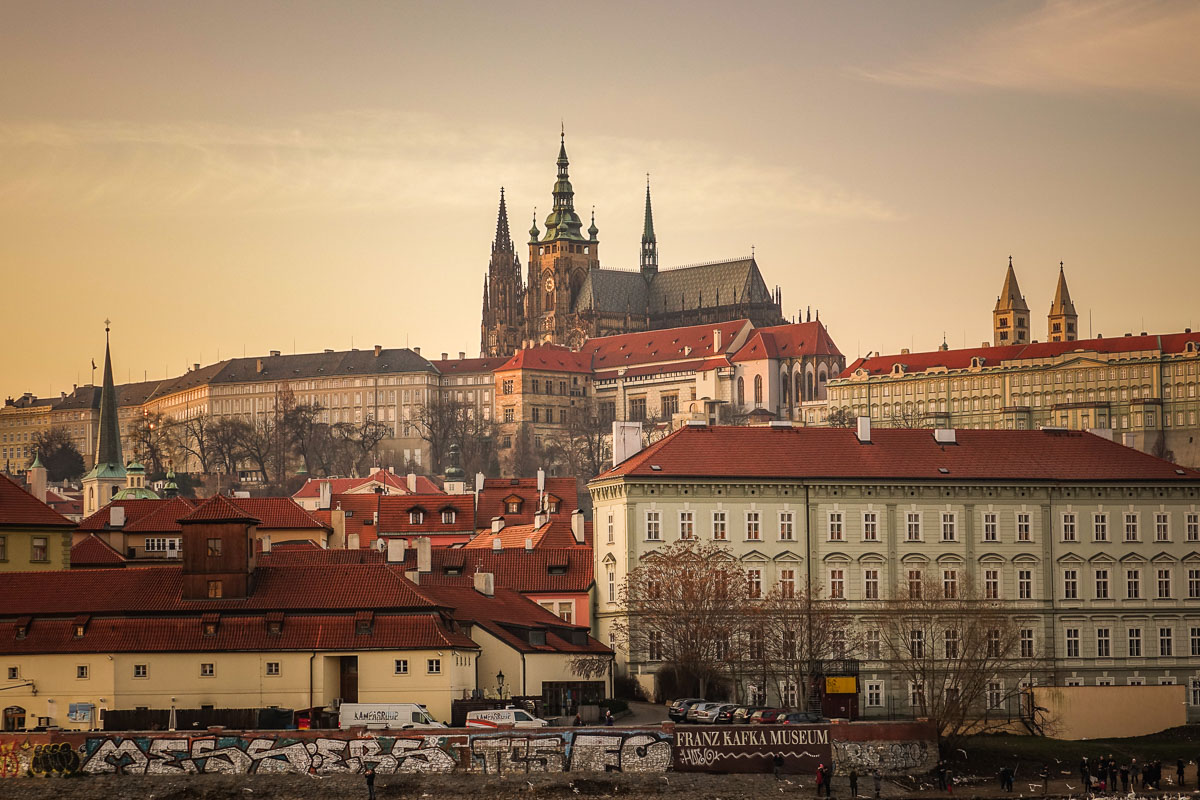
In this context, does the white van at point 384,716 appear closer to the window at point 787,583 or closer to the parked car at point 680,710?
the parked car at point 680,710

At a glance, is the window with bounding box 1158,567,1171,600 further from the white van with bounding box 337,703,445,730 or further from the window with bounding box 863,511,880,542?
the white van with bounding box 337,703,445,730

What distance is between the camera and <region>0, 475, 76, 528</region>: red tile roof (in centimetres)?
8606

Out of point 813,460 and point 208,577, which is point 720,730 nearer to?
point 208,577

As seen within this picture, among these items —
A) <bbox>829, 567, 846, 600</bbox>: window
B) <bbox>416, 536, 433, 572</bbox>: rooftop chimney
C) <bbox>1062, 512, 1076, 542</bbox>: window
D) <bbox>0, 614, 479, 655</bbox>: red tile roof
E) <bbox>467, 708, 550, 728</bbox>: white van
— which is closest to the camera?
<bbox>467, 708, 550, 728</bbox>: white van

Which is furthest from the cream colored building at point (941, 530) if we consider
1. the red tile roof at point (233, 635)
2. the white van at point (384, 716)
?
the white van at point (384, 716)

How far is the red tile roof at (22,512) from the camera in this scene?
282 ft

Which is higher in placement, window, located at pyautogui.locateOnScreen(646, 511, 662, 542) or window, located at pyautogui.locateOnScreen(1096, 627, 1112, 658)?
window, located at pyautogui.locateOnScreen(646, 511, 662, 542)

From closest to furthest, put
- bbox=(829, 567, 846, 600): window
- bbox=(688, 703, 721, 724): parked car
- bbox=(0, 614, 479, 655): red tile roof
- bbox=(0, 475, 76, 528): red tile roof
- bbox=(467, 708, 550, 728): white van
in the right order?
bbox=(467, 708, 550, 728): white van
bbox=(688, 703, 721, 724): parked car
bbox=(0, 614, 479, 655): red tile roof
bbox=(0, 475, 76, 528): red tile roof
bbox=(829, 567, 846, 600): window

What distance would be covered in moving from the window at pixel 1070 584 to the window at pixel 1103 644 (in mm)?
1677

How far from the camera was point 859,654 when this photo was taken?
8944 centimetres

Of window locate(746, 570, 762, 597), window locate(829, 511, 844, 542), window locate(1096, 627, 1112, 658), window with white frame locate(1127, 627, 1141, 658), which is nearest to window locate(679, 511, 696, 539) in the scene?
window locate(746, 570, 762, 597)

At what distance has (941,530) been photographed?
9250 centimetres

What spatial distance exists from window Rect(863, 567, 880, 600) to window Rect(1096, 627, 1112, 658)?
9.09 metres

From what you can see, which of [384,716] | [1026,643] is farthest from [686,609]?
[384,716]
